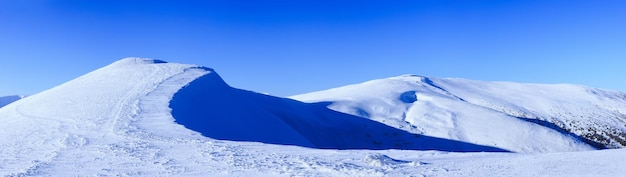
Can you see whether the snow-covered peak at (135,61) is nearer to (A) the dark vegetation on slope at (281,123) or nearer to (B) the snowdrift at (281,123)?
(B) the snowdrift at (281,123)

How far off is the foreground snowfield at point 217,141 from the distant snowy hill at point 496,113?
0.26m

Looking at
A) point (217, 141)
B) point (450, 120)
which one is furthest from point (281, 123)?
point (450, 120)

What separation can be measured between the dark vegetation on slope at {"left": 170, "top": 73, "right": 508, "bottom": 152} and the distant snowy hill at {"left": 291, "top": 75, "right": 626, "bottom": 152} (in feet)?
4.96

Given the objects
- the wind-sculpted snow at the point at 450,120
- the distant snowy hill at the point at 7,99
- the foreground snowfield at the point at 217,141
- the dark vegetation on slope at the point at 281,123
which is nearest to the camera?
the foreground snowfield at the point at 217,141

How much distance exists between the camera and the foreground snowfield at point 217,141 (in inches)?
384

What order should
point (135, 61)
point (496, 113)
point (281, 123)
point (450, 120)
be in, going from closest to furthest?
point (281, 123), point (450, 120), point (496, 113), point (135, 61)

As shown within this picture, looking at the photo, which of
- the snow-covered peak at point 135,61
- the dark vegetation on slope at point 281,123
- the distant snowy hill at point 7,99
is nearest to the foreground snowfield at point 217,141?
the dark vegetation on slope at point 281,123

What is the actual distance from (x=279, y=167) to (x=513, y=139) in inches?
961

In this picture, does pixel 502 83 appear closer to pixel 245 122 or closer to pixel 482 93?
pixel 482 93

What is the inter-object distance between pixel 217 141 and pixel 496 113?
88.3 ft

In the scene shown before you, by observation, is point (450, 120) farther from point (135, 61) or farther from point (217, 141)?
point (135, 61)

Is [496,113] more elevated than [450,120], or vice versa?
[496,113]

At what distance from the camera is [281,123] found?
26781 mm

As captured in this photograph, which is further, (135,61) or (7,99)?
(7,99)
